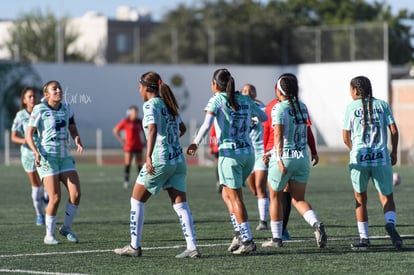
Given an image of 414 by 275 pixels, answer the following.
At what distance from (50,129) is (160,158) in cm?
257

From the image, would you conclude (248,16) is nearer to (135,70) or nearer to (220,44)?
(220,44)

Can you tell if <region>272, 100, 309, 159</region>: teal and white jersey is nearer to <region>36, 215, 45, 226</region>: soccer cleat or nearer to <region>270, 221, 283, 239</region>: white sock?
<region>270, 221, 283, 239</region>: white sock

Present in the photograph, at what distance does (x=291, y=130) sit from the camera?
12.2 m

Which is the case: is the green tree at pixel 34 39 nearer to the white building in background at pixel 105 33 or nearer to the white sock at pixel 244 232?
the white building in background at pixel 105 33

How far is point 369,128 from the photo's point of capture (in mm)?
12109

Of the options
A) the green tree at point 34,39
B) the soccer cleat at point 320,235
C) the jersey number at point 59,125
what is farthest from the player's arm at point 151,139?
the green tree at point 34,39

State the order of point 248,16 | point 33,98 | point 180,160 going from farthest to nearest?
point 248,16
point 33,98
point 180,160

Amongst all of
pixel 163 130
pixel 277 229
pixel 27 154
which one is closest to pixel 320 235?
pixel 277 229

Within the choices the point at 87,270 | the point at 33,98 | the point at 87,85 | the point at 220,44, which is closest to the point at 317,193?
the point at 33,98

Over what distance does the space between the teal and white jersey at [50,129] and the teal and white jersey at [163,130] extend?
7.75ft

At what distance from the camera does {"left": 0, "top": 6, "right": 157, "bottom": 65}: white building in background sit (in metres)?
71.3

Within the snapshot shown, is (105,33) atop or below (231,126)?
atop

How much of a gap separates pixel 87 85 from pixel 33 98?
3582 centimetres

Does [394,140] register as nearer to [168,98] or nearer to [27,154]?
[168,98]
